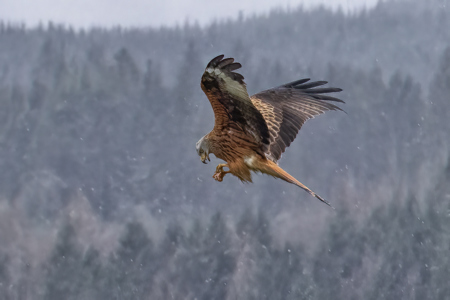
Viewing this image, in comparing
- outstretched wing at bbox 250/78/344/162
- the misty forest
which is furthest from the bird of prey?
the misty forest

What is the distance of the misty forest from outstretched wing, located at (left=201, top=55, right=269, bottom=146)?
2983 centimetres

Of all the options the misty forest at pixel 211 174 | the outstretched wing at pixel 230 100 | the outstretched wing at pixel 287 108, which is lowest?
the misty forest at pixel 211 174

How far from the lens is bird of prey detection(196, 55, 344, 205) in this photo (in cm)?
352

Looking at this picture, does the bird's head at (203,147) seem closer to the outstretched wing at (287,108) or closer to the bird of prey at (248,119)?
the bird of prey at (248,119)

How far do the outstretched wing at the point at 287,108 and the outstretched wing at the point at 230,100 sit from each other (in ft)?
1.46

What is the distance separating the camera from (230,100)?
3.75 m

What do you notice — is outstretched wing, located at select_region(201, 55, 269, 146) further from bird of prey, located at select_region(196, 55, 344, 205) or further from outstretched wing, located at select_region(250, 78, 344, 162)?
outstretched wing, located at select_region(250, 78, 344, 162)

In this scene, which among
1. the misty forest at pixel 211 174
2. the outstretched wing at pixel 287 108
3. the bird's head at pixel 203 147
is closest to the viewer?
the bird's head at pixel 203 147

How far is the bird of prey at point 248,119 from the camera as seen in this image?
352 cm

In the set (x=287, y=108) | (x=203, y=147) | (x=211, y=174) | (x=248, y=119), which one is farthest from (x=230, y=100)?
(x=211, y=174)

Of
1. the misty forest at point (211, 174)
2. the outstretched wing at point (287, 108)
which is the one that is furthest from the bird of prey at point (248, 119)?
the misty forest at point (211, 174)

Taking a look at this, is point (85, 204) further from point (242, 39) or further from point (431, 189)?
point (431, 189)

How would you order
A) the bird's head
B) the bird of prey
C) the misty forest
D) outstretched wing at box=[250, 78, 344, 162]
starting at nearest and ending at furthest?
the bird of prey, the bird's head, outstretched wing at box=[250, 78, 344, 162], the misty forest

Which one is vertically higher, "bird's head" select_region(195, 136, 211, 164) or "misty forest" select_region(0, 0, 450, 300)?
"bird's head" select_region(195, 136, 211, 164)
